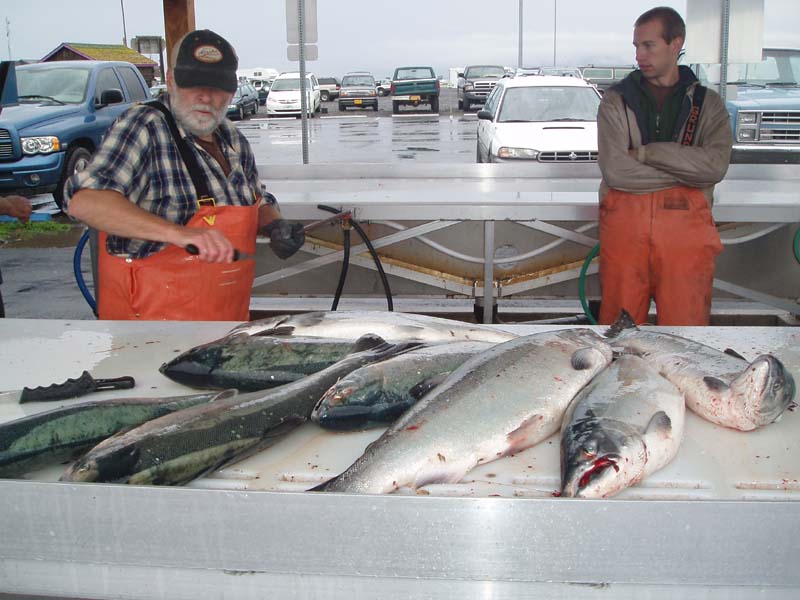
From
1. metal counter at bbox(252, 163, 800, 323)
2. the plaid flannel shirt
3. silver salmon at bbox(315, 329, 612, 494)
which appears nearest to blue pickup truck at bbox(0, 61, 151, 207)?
metal counter at bbox(252, 163, 800, 323)

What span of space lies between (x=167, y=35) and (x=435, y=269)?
258 centimetres

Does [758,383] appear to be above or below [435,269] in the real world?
above

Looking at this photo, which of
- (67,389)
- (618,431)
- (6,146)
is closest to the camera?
(618,431)

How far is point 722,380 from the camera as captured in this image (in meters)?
2.04

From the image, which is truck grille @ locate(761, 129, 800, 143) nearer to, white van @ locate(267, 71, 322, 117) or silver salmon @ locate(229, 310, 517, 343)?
silver salmon @ locate(229, 310, 517, 343)

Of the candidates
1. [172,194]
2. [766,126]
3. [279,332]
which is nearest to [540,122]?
[766,126]

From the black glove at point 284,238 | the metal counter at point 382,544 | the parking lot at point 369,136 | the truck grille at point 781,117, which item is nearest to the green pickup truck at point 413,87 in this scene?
the parking lot at point 369,136

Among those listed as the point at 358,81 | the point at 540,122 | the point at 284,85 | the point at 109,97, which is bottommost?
the point at 540,122

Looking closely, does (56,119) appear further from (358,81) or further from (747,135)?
(358,81)

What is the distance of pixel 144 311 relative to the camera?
3.36m

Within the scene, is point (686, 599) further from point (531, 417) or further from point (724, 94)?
point (724, 94)

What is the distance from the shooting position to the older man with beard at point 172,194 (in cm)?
324

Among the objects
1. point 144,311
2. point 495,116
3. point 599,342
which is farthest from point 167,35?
point 495,116

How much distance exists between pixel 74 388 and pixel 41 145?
37.5ft
